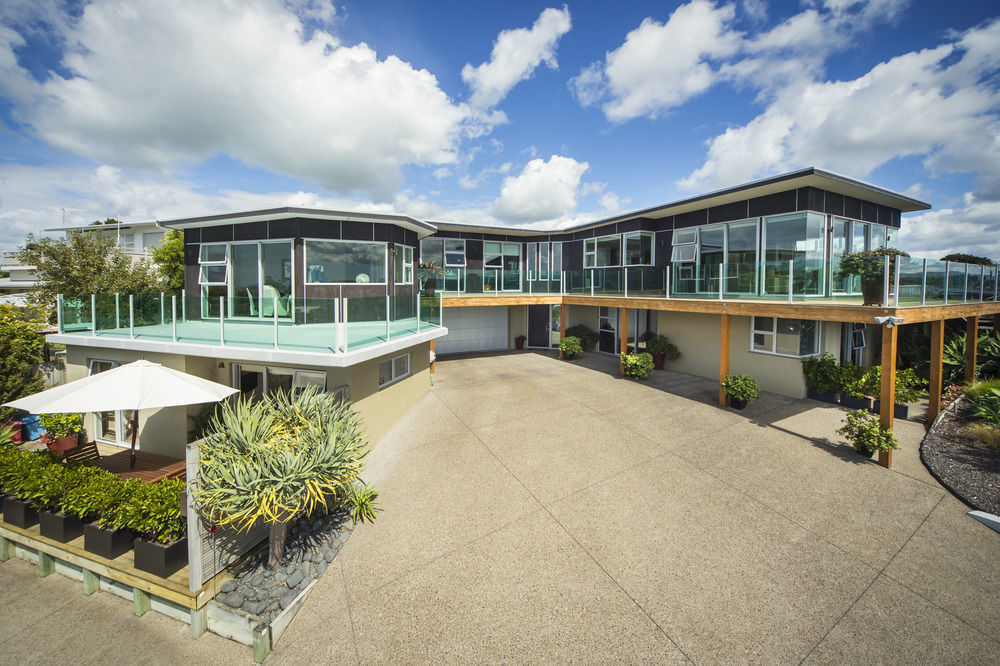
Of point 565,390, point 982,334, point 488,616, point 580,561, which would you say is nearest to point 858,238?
point 982,334

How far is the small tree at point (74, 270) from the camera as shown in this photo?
14.8 m

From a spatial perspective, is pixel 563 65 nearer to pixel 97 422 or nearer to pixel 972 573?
pixel 972 573

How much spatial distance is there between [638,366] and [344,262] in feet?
34.4

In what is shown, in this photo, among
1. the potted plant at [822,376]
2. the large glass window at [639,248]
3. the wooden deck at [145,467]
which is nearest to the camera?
the wooden deck at [145,467]

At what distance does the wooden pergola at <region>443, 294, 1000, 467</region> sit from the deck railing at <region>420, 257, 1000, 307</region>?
0.29m

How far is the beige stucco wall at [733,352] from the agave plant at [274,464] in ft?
41.7

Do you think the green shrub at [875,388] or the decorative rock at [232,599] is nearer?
the decorative rock at [232,599]

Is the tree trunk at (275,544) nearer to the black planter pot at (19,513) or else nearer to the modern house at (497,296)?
the modern house at (497,296)

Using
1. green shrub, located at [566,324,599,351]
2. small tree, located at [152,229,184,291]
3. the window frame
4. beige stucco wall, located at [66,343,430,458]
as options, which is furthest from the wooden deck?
green shrub, located at [566,324,599,351]

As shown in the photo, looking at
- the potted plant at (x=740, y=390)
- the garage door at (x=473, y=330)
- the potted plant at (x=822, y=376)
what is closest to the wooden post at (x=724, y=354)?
the potted plant at (x=740, y=390)

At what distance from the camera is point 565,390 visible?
43.1 ft

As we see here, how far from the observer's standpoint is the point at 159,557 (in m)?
5.27

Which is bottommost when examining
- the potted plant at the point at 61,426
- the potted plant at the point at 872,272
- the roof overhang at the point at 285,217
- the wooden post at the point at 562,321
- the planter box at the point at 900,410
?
the potted plant at the point at 61,426

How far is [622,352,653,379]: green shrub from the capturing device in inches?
558
